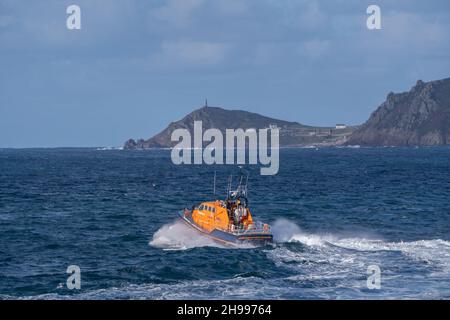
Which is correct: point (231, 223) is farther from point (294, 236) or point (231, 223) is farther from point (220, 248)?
point (294, 236)

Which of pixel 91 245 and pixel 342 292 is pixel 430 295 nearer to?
pixel 342 292

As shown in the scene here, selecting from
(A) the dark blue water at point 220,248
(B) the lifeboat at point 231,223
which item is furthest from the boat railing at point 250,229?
(A) the dark blue water at point 220,248

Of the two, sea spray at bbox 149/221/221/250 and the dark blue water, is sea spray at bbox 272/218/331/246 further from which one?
sea spray at bbox 149/221/221/250

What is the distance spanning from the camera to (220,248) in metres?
46.2

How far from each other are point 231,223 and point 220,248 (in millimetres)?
2619

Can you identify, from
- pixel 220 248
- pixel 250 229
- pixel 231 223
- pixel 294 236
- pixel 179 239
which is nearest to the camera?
pixel 220 248

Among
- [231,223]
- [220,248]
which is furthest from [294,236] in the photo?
[220,248]

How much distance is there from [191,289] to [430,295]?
1184cm

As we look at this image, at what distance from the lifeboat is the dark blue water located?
869 millimetres

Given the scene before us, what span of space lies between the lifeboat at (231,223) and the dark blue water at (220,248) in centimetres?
87

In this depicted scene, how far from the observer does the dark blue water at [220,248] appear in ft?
115

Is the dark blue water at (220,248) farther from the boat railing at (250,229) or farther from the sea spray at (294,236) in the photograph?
the boat railing at (250,229)

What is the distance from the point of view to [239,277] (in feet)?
123
